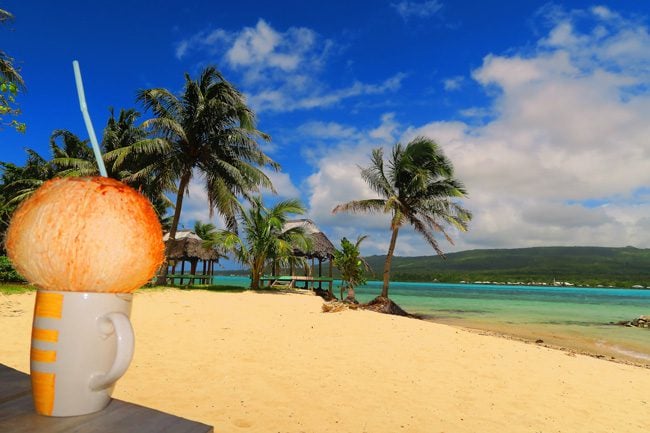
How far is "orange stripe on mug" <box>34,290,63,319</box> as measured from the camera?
3.22ft

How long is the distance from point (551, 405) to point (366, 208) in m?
14.8

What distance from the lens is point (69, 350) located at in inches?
38.7

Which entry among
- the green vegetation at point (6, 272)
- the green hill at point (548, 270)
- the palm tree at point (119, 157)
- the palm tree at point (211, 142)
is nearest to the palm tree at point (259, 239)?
the palm tree at point (211, 142)

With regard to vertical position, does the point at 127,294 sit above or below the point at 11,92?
below

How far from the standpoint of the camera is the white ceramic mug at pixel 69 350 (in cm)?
98

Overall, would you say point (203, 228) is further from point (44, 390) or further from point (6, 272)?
point (44, 390)

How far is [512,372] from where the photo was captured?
5938 millimetres

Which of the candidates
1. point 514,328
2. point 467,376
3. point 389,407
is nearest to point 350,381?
point 389,407

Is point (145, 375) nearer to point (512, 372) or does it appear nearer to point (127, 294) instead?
point (127, 294)

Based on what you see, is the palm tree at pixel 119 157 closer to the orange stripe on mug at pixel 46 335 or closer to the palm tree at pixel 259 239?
the palm tree at pixel 259 239

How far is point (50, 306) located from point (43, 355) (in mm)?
131

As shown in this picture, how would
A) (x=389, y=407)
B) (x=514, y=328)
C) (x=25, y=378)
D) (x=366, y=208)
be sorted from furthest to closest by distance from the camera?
(x=366, y=208), (x=514, y=328), (x=389, y=407), (x=25, y=378)

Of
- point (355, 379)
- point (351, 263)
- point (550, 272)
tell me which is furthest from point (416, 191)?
point (550, 272)

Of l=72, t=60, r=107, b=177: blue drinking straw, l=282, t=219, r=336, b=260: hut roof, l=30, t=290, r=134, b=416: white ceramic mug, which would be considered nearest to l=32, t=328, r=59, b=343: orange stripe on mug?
l=30, t=290, r=134, b=416: white ceramic mug
